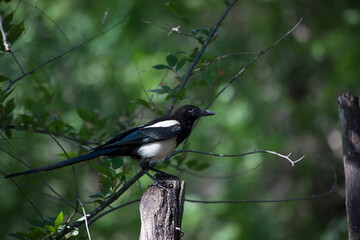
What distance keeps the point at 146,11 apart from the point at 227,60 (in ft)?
6.23

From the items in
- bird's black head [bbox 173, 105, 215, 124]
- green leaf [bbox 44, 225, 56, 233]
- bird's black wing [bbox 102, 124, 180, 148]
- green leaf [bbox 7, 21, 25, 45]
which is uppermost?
bird's black head [bbox 173, 105, 215, 124]

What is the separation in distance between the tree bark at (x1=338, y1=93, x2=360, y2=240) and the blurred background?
313cm

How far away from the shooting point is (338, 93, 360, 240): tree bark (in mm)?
2686

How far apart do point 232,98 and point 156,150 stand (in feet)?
10.3

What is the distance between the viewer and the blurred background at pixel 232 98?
641 centimetres

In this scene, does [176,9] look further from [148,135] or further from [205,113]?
[148,135]

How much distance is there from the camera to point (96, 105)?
Answer: 6895 millimetres

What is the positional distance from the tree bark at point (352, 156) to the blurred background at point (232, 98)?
123 inches

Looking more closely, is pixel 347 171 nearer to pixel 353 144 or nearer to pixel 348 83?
pixel 353 144

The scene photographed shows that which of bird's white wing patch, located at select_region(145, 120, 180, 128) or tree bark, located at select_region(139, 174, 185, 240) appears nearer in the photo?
tree bark, located at select_region(139, 174, 185, 240)

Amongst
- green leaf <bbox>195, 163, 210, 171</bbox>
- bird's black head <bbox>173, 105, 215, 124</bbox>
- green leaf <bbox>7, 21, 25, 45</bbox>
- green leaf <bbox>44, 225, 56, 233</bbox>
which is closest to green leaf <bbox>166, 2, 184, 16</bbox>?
bird's black head <bbox>173, 105, 215, 124</bbox>

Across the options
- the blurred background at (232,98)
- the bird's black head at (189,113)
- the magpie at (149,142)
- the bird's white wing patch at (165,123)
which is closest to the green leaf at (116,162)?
the magpie at (149,142)

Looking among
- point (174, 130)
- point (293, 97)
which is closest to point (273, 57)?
point (293, 97)

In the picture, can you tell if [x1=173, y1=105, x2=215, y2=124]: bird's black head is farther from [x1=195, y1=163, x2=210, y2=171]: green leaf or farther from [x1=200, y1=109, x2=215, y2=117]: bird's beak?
[x1=195, y1=163, x2=210, y2=171]: green leaf
